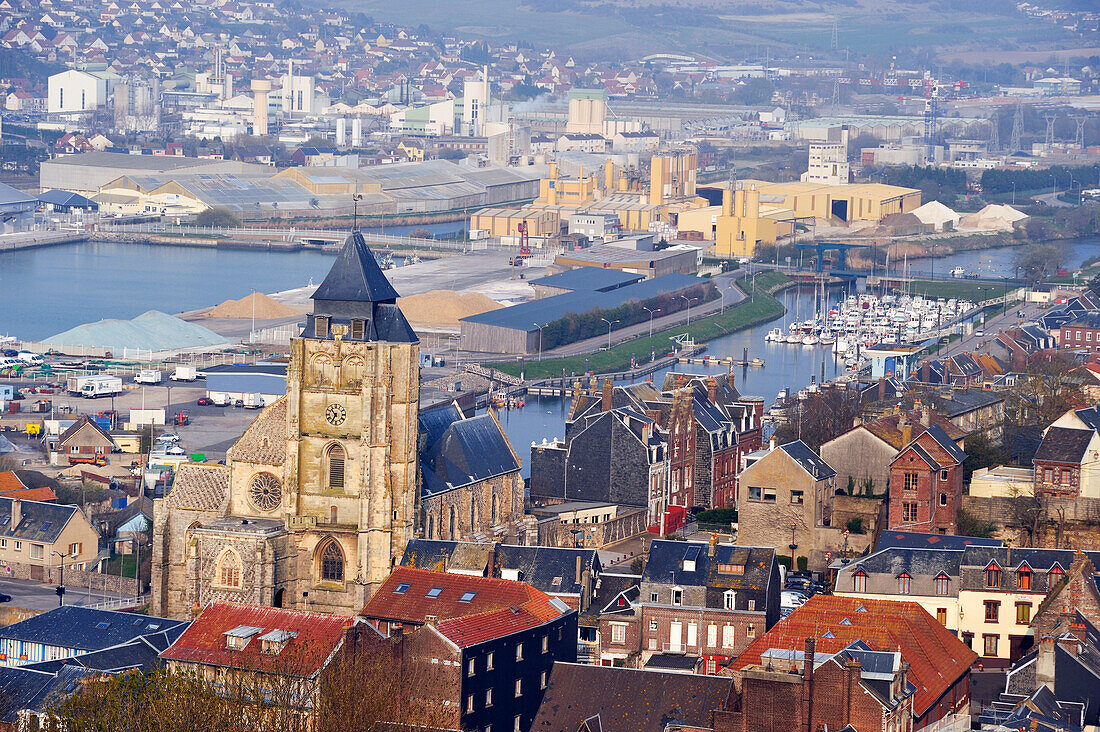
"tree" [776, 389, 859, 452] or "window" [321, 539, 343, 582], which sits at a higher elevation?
"tree" [776, 389, 859, 452]

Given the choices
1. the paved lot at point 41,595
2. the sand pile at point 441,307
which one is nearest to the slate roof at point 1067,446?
the paved lot at point 41,595

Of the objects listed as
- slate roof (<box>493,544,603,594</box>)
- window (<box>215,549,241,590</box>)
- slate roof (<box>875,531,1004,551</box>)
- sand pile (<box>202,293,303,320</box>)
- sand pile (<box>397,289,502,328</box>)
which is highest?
slate roof (<box>875,531,1004,551</box>)

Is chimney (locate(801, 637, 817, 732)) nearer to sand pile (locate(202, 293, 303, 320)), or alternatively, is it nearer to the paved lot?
the paved lot

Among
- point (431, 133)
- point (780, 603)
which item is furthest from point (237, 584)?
point (431, 133)

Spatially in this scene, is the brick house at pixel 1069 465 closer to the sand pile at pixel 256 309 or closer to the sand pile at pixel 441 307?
the sand pile at pixel 441 307

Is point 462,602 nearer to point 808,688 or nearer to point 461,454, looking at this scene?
point 808,688

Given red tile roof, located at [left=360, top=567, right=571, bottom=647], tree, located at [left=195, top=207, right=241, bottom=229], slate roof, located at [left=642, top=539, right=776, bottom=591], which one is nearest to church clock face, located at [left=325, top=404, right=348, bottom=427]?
red tile roof, located at [left=360, top=567, right=571, bottom=647]

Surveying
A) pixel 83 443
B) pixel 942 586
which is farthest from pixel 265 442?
pixel 83 443
